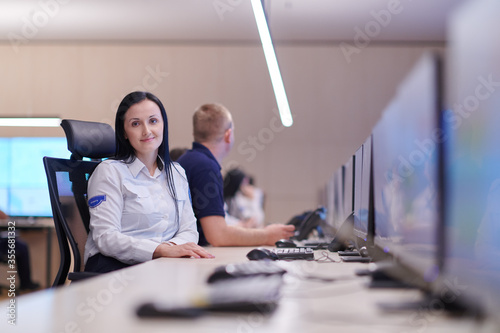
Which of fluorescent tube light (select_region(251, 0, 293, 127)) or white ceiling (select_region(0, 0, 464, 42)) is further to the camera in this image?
white ceiling (select_region(0, 0, 464, 42))

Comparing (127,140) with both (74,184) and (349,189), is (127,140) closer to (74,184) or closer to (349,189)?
(74,184)

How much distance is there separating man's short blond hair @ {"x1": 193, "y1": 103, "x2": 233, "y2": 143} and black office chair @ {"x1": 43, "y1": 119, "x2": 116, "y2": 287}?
60 centimetres

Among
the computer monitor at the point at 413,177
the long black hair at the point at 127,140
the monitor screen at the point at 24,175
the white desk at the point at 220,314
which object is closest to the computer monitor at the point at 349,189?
the computer monitor at the point at 413,177

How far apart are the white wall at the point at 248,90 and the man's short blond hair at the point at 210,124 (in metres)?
3.81

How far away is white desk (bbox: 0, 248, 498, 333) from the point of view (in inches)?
29.6

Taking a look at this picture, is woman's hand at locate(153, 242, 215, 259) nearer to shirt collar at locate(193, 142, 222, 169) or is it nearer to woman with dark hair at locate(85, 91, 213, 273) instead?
woman with dark hair at locate(85, 91, 213, 273)

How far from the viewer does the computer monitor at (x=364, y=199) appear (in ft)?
5.04

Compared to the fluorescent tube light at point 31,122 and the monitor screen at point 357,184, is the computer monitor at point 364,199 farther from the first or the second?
the fluorescent tube light at point 31,122

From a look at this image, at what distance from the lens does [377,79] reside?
647 centimetres

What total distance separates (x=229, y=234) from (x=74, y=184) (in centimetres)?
70

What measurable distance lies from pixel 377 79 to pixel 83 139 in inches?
202

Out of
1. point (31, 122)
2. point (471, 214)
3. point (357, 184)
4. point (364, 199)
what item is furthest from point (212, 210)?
point (31, 122)

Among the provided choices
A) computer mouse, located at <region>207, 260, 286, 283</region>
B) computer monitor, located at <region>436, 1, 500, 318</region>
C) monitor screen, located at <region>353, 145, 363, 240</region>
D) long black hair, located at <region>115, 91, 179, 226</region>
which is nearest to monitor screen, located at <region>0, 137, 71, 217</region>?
long black hair, located at <region>115, 91, 179, 226</region>

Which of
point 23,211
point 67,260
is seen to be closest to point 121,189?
point 67,260
